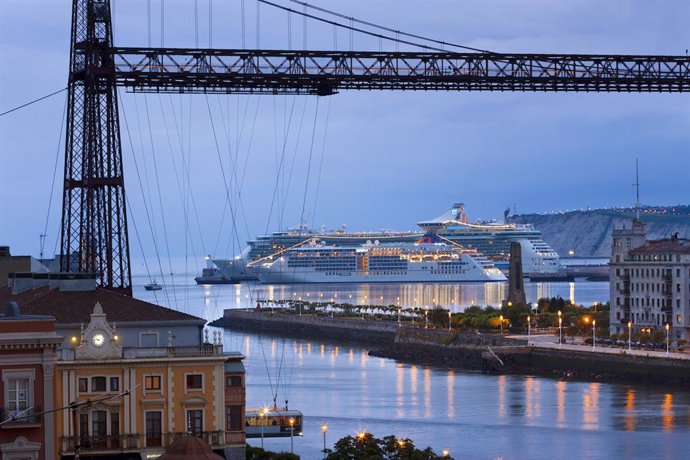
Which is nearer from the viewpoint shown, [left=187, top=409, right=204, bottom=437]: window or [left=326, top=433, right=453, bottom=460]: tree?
[left=187, top=409, right=204, bottom=437]: window

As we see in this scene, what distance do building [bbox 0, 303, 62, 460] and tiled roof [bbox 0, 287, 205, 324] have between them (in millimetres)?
5137

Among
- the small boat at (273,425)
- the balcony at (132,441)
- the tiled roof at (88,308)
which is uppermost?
the tiled roof at (88,308)

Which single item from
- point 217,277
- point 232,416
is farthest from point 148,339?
point 217,277

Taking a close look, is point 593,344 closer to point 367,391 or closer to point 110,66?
point 367,391

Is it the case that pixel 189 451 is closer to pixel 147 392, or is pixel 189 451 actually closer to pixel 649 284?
pixel 147 392

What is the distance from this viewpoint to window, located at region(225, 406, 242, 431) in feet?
75.1

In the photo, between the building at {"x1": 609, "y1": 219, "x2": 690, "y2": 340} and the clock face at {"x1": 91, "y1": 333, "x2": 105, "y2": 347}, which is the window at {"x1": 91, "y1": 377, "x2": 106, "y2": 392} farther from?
the building at {"x1": 609, "y1": 219, "x2": 690, "y2": 340}

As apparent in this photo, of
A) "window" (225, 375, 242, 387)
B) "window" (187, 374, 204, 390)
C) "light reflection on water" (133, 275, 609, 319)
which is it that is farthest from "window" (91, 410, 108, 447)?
"light reflection on water" (133, 275, 609, 319)

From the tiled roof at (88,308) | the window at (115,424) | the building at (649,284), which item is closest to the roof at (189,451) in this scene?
the window at (115,424)

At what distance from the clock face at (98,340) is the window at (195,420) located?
1.46 meters

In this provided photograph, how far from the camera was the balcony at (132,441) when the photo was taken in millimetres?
21859

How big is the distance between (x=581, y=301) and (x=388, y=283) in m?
45.5

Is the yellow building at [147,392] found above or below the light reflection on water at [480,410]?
above

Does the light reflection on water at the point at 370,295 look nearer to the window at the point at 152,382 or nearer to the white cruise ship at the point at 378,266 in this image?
the white cruise ship at the point at 378,266
